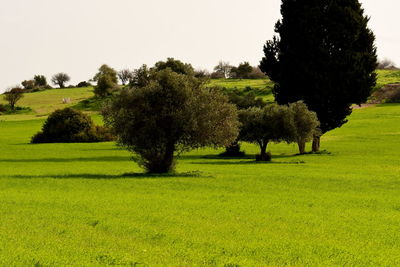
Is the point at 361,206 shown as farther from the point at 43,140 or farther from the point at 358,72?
the point at 43,140

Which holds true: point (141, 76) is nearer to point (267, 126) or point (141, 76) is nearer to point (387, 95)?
point (267, 126)

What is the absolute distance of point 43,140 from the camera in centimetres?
8181

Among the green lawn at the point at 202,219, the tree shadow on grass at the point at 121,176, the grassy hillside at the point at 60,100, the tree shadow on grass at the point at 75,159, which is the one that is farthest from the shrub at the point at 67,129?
the tree shadow on grass at the point at 121,176

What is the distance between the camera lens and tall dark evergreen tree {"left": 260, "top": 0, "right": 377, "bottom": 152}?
6419cm

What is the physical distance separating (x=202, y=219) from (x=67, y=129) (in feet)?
220

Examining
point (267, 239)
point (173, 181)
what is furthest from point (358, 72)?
point (267, 239)

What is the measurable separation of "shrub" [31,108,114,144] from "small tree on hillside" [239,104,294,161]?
31511mm

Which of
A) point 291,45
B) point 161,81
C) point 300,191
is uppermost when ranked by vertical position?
point 291,45

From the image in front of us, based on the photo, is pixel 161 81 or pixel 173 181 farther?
pixel 161 81

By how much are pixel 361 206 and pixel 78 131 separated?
65205mm

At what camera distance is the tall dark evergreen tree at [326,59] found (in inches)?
2527

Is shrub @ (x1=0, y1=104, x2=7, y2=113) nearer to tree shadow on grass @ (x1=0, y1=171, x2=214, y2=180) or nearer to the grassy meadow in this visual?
the grassy meadow

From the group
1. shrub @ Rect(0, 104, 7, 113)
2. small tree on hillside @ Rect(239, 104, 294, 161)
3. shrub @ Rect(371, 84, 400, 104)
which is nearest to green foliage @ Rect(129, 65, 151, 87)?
small tree on hillside @ Rect(239, 104, 294, 161)

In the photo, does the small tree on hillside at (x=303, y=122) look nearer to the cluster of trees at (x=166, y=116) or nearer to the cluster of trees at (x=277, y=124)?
the cluster of trees at (x=277, y=124)
